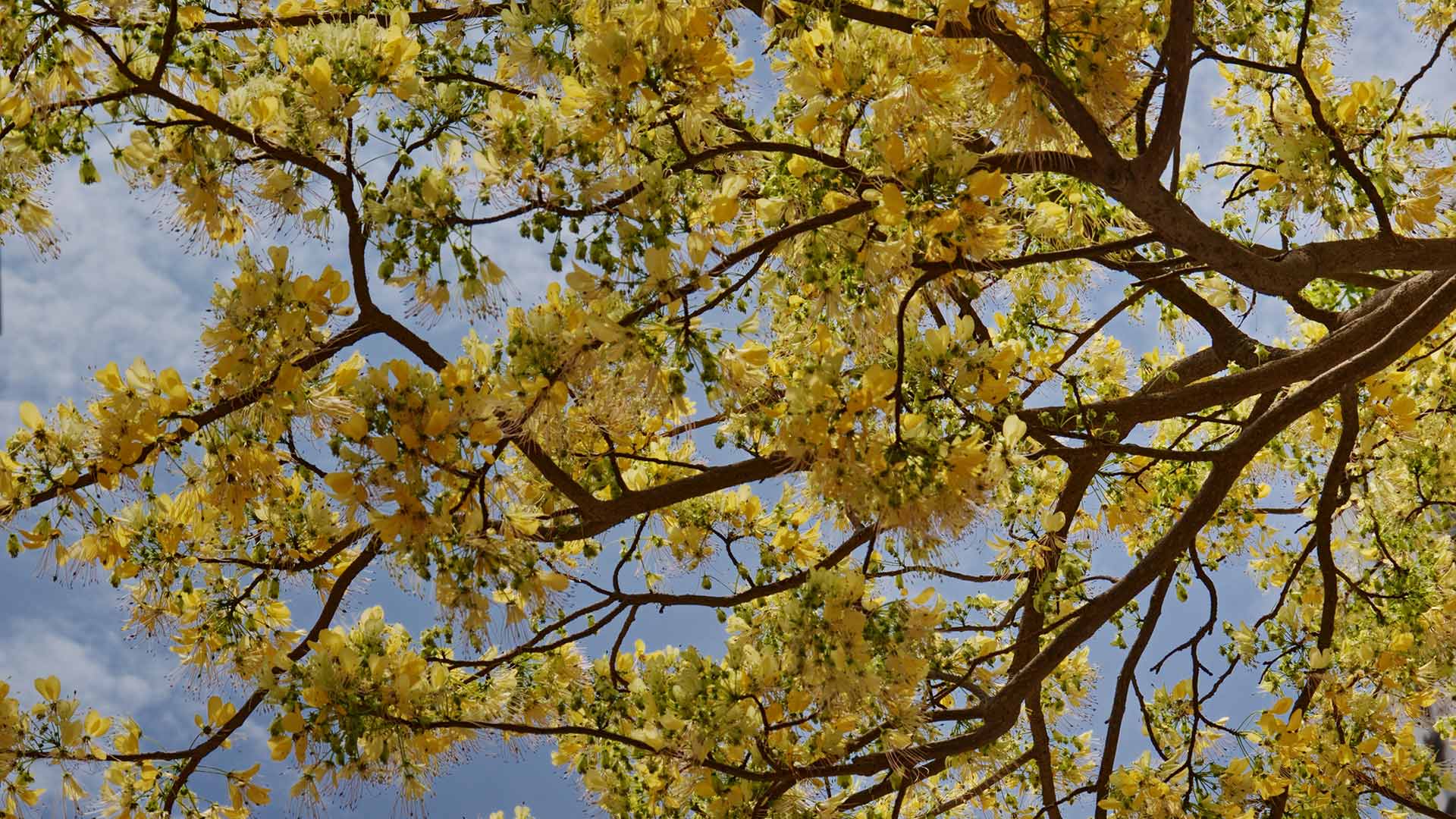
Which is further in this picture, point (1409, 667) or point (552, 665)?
point (1409, 667)

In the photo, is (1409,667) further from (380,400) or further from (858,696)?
(380,400)

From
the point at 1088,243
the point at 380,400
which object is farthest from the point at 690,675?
the point at 1088,243

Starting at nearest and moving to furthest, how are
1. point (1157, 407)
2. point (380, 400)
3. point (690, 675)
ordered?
point (380, 400)
point (690, 675)
point (1157, 407)

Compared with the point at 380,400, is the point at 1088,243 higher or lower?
higher

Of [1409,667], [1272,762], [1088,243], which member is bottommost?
[1272,762]

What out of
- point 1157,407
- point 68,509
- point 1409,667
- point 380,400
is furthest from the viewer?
point 1409,667

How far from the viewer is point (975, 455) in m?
2.91

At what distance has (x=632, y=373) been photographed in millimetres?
2988

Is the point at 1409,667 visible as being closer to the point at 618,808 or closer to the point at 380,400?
the point at 618,808

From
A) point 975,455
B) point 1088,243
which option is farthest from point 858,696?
point 1088,243

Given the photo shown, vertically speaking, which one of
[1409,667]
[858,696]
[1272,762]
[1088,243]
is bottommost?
[858,696]

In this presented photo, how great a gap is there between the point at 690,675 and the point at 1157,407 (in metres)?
1.74

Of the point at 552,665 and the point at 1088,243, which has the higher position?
the point at 1088,243

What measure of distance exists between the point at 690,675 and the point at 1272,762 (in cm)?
269
